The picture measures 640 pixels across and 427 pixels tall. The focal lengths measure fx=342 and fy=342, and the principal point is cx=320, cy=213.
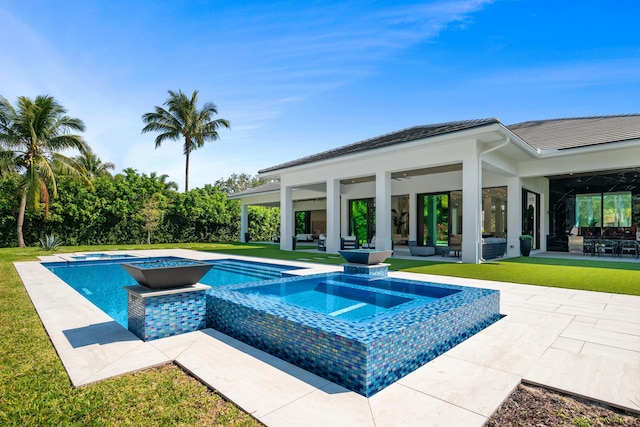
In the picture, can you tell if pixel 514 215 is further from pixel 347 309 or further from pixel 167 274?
pixel 167 274

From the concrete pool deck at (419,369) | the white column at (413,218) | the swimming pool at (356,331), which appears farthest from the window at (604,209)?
the swimming pool at (356,331)

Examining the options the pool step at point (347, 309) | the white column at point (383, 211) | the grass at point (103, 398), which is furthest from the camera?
the white column at point (383, 211)

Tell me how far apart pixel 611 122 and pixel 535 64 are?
5897 millimetres

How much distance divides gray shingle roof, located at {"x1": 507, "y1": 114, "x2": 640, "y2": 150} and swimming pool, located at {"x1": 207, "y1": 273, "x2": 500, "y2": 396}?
1126 centimetres

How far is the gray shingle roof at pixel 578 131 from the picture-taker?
12867mm

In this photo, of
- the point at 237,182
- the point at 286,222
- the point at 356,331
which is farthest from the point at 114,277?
the point at 237,182

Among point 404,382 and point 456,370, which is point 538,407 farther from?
point 404,382

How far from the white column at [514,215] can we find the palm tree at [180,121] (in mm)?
23650

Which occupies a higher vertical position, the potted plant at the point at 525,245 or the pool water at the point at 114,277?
the potted plant at the point at 525,245

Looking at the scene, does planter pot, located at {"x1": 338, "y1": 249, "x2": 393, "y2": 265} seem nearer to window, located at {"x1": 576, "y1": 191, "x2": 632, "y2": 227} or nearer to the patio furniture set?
the patio furniture set

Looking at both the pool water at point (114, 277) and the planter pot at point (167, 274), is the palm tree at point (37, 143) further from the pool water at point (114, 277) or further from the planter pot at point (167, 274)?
the planter pot at point (167, 274)

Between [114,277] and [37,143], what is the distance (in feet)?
44.8

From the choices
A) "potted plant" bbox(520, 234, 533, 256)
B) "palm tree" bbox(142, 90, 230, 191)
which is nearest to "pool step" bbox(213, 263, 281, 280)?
"potted plant" bbox(520, 234, 533, 256)

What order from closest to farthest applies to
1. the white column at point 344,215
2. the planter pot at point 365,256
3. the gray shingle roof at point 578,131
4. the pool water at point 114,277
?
1. the pool water at point 114,277
2. the planter pot at point 365,256
3. the gray shingle roof at point 578,131
4. the white column at point 344,215
